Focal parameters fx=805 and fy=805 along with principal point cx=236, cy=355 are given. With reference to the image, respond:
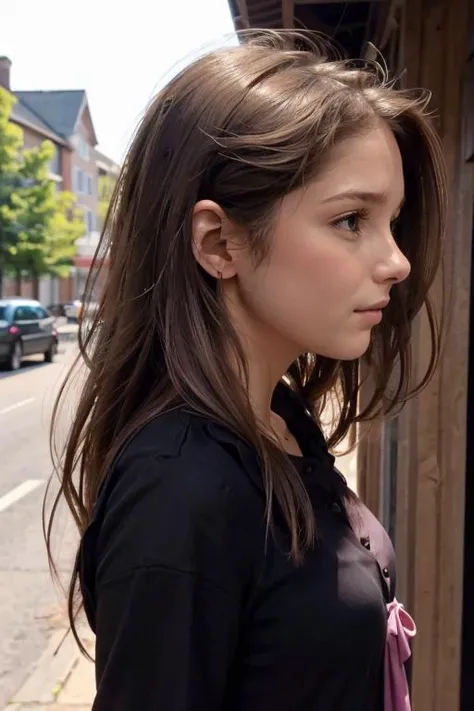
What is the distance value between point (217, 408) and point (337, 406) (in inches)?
29.0

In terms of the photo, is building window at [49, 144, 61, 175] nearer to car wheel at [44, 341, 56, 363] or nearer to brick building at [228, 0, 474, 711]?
car wheel at [44, 341, 56, 363]

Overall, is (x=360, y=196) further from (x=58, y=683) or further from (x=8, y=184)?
(x=8, y=184)

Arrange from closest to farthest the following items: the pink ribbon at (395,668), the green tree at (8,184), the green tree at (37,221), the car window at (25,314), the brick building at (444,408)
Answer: the pink ribbon at (395,668) → the brick building at (444,408) → the car window at (25,314) → the green tree at (8,184) → the green tree at (37,221)

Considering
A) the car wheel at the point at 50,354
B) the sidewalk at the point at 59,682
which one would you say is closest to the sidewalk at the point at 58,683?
the sidewalk at the point at 59,682

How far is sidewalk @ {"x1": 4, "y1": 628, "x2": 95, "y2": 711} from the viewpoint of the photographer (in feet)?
11.6

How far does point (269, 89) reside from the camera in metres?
1.11

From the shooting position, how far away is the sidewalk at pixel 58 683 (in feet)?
11.6

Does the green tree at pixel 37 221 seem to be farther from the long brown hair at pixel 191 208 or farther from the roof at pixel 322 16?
the long brown hair at pixel 191 208

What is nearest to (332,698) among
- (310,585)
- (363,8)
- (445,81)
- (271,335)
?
(310,585)

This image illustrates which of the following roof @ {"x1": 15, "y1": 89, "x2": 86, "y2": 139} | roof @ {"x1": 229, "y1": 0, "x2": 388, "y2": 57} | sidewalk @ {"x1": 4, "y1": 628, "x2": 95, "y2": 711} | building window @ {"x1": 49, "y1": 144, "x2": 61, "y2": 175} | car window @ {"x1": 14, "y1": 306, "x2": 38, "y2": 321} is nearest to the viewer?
roof @ {"x1": 229, "y1": 0, "x2": 388, "y2": 57}

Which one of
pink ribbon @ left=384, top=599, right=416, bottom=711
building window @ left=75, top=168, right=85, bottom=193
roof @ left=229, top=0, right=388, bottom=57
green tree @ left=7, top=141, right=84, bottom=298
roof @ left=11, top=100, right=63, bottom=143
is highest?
roof @ left=11, top=100, right=63, bottom=143

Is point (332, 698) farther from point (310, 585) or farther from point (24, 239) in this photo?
point (24, 239)

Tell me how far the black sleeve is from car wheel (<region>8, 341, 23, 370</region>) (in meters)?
16.4

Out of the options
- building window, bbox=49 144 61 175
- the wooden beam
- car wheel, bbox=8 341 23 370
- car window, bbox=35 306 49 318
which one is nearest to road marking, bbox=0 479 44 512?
the wooden beam
